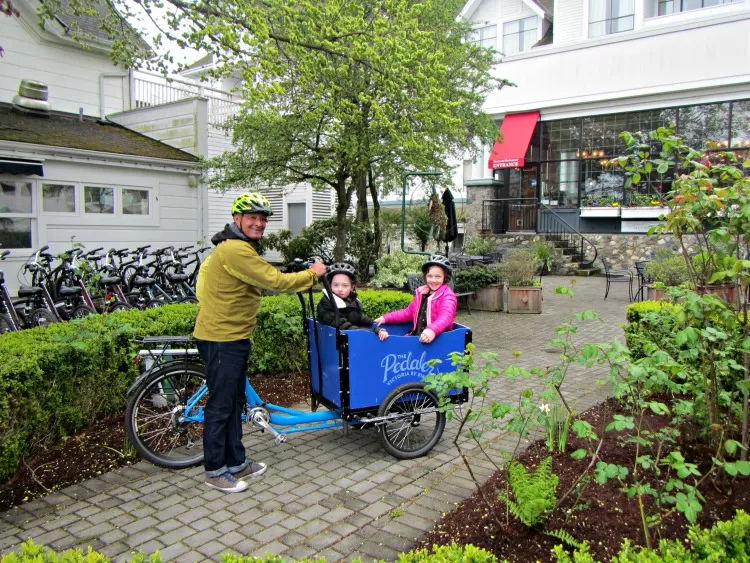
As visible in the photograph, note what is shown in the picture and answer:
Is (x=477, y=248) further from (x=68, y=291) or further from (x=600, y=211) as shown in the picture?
(x=68, y=291)

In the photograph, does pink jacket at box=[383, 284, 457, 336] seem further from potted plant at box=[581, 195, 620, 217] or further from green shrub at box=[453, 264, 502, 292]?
potted plant at box=[581, 195, 620, 217]

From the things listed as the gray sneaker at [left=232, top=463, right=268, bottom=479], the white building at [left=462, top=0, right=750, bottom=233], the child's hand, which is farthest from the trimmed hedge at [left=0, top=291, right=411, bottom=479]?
the white building at [left=462, top=0, right=750, bottom=233]

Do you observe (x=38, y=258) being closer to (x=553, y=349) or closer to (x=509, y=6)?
(x=553, y=349)

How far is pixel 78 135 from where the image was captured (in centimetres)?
1327

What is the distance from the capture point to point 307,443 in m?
4.93

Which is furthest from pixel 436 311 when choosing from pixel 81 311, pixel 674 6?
pixel 674 6

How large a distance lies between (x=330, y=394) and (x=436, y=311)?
3.63ft

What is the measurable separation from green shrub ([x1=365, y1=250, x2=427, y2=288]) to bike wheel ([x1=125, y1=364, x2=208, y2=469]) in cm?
695

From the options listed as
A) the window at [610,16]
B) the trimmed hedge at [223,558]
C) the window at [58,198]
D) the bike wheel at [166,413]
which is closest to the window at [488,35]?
the window at [610,16]

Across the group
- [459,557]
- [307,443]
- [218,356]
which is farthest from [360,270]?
[459,557]

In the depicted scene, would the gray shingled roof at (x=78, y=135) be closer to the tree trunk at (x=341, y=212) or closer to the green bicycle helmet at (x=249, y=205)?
the tree trunk at (x=341, y=212)

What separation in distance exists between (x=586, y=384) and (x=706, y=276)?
130 inches

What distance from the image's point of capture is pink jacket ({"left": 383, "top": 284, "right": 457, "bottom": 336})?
4.61 m

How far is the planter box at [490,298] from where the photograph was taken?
11.9 metres
